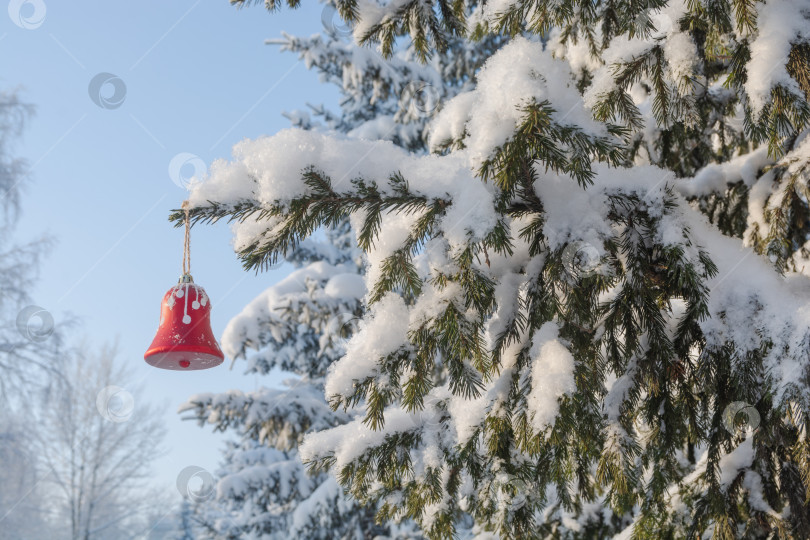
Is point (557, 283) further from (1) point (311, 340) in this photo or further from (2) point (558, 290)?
(1) point (311, 340)

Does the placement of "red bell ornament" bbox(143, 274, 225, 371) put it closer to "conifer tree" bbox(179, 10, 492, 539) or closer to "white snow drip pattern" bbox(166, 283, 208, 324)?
"white snow drip pattern" bbox(166, 283, 208, 324)

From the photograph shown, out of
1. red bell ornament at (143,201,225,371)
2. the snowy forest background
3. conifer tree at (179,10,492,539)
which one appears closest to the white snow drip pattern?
red bell ornament at (143,201,225,371)

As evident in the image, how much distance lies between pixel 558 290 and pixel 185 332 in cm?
141

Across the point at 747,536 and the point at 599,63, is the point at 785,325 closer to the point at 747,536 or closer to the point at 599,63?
the point at 747,536

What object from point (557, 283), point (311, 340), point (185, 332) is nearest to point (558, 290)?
point (557, 283)

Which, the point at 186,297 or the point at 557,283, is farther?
the point at 186,297

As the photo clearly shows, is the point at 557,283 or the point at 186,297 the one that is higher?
the point at 186,297

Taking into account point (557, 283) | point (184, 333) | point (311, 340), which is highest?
point (311, 340)

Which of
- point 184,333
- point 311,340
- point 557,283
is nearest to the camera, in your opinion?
point 557,283

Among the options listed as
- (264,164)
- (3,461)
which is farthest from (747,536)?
(3,461)

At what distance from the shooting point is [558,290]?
6.31 ft

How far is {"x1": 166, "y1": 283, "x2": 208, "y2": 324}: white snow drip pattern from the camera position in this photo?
239 centimetres

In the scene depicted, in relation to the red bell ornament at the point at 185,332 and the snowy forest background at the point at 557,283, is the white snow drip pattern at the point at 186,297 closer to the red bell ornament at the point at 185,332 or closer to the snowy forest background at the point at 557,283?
the red bell ornament at the point at 185,332

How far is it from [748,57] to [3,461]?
15215 millimetres
